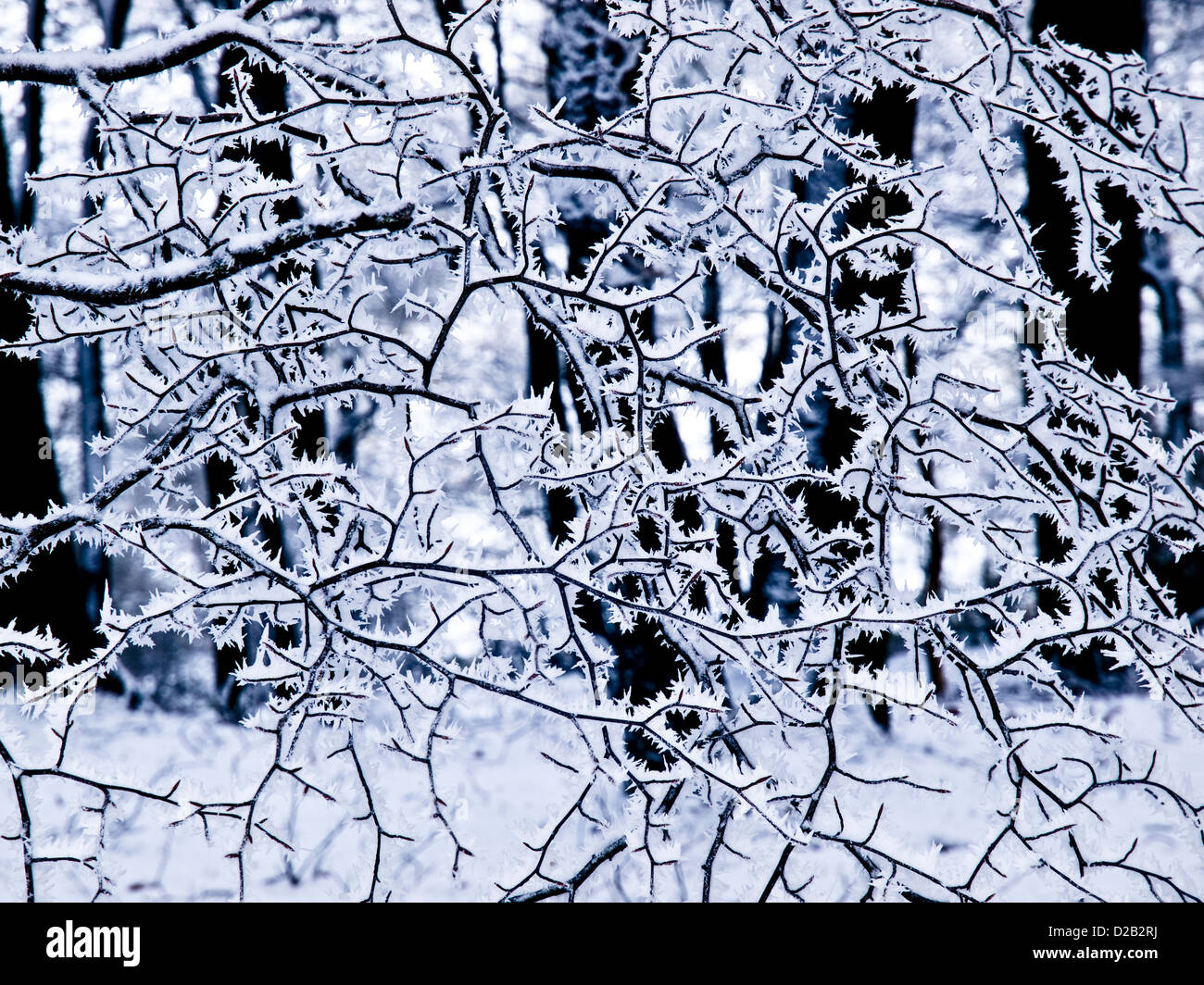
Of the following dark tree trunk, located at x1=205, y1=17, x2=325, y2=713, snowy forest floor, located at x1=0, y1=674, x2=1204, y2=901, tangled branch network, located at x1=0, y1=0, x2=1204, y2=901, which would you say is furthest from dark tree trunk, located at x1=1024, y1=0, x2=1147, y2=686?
dark tree trunk, located at x1=205, y1=17, x2=325, y2=713

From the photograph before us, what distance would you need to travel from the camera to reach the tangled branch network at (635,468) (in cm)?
183

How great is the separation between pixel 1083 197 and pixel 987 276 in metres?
0.34

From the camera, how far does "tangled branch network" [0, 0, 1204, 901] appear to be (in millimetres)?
1826

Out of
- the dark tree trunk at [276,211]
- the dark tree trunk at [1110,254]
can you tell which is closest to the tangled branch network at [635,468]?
the dark tree trunk at [1110,254]

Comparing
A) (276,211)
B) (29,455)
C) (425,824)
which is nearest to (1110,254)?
(276,211)

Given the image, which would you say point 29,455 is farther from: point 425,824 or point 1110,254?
point 1110,254

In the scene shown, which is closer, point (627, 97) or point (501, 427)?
point (501, 427)

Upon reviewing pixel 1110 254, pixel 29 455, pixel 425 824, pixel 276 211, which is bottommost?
pixel 425 824

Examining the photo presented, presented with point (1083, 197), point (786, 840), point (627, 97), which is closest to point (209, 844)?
point (786, 840)

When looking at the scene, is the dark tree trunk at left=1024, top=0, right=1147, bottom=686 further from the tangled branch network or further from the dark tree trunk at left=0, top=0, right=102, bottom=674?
the dark tree trunk at left=0, top=0, right=102, bottom=674

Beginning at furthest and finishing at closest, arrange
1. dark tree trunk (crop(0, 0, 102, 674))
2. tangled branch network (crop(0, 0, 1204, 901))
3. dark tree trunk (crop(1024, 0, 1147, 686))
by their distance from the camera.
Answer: dark tree trunk (crop(0, 0, 102, 674)), dark tree trunk (crop(1024, 0, 1147, 686)), tangled branch network (crop(0, 0, 1204, 901))

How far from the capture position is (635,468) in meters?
1.92
